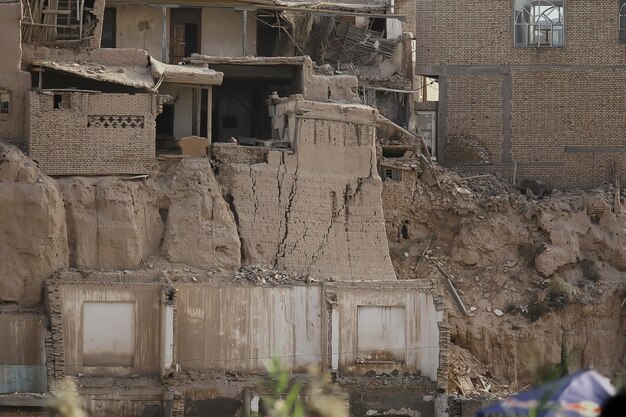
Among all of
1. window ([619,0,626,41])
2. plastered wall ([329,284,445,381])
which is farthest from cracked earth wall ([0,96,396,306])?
window ([619,0,626,41])

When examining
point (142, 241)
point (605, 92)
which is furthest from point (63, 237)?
point (605, 92)

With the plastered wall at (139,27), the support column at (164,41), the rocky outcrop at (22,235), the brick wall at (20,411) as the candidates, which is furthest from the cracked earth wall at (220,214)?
the plastered wall at (139,27)

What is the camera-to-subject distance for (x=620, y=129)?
4297 cm

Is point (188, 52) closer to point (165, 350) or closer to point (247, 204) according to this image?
point (247, 204)

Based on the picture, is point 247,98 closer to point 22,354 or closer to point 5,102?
point 5,102

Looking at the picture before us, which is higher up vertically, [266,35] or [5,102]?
[266,35]

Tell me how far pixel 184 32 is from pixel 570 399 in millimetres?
27718

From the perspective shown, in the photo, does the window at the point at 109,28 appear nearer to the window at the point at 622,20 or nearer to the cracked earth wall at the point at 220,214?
the cracked earth wall at the point at 220,214

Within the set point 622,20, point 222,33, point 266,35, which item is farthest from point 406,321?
point 622,20

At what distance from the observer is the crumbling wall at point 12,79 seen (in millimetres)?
36188

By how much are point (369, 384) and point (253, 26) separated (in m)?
9.99

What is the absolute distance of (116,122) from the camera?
3647 centimetres

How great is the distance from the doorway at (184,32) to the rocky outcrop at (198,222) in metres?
4.68

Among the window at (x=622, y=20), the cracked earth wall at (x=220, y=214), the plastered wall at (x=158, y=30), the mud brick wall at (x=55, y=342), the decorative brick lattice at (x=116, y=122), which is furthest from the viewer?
the window at (x=622, y=20)
